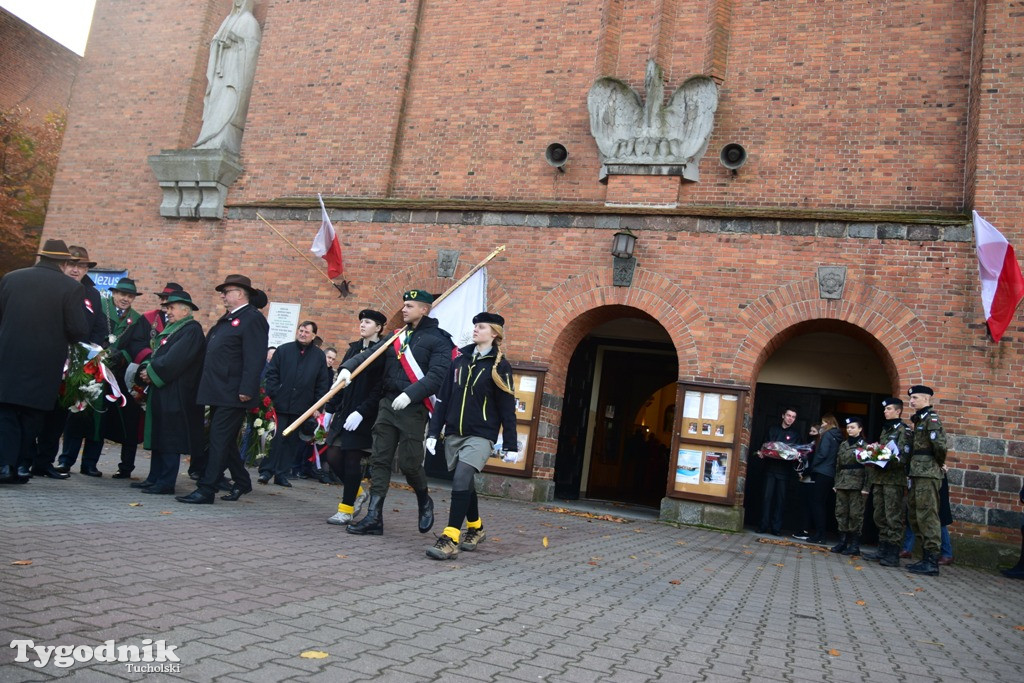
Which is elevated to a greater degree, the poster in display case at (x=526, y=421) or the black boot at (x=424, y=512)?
the poster in display case at (x=526, y=421)

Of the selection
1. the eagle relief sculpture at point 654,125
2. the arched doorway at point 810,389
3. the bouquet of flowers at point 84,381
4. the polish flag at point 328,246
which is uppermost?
the eagle relief sculpture at point 654,125

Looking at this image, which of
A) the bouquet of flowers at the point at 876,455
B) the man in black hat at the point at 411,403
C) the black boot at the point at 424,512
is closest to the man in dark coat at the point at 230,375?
the man in black hat at the point at 411,403

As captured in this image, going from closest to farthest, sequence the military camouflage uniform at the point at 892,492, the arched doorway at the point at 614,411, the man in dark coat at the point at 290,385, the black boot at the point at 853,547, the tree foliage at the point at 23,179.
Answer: the military camouflage uniform at the point at 892,492 → the man in dark coat at the point at 290,385 → the black boot at the point at 853,547 → the arched doorway at the point at 614,411 → the tree foliage at the point at 23,179

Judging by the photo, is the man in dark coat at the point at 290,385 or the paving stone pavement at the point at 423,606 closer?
the paving stone pavement at the point at 423,606

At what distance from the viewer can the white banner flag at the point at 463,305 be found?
551 inches

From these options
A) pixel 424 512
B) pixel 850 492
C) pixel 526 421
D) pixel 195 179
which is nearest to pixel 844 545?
pixel 850 492

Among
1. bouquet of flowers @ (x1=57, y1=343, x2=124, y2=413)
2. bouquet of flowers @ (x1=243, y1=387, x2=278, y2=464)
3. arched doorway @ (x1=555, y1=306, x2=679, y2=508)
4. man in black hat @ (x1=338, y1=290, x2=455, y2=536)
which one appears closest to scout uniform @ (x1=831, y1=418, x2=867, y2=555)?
arched doorway @ (x1=555, y1=306, x2=679, y2=508)

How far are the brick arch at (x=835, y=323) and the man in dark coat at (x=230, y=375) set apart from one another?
24.4 ft

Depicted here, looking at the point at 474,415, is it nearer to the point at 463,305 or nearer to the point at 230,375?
the point at 230,375

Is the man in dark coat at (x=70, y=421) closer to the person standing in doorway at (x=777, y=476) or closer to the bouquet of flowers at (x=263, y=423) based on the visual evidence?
the bouquet of flowers at (x=263, y=423)

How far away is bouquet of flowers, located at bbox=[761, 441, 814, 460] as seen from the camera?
42.1 ft

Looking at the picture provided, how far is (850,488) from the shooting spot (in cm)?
1113

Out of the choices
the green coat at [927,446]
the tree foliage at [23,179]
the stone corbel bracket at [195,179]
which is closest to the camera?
the green coat at [927,446]

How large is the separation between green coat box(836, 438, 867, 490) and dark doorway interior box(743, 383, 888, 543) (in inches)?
129
